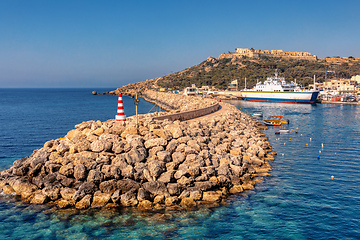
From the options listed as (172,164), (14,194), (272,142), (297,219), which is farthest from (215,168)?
(272,142)

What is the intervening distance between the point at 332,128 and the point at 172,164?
31675 millimetres

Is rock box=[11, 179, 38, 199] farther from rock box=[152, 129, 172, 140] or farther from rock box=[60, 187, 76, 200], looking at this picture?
rock box=[152, 129, 172, 140]

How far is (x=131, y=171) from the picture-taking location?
14.9 m

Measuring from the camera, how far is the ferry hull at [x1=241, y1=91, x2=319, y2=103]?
279 feet

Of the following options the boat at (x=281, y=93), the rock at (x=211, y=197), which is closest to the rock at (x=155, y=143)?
the rock at (x=211, y=197)

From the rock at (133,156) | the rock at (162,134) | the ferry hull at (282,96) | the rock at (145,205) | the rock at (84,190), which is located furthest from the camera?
the ferry hull at (282,96)

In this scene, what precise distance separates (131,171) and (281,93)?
84.7m

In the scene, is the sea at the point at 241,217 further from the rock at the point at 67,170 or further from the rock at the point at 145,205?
the rock at the point at 67,170

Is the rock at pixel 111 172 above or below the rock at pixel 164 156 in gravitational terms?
below

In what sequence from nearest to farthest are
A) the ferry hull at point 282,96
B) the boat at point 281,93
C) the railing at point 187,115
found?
the railing at point 187,115 → the ferry hull at point 282,96 → the boat at point 281,93

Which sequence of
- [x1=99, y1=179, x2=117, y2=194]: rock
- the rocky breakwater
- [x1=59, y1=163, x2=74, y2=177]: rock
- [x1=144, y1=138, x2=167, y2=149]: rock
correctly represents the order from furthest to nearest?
1. the rocky breakwater
2. [x1=144, y1=138, x2=167, y2=149]: rock
3. [x1=59, y1=163, x2=74, y2=177]: rock
4. [x1=99, y1=179, x2=117, y2=194]: rock

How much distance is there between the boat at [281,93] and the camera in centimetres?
8556

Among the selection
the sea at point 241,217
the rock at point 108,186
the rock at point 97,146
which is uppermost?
the rock at point 97,146

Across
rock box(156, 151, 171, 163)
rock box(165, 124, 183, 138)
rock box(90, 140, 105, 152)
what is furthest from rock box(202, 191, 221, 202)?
rock box(90, 140, 105, 152)
